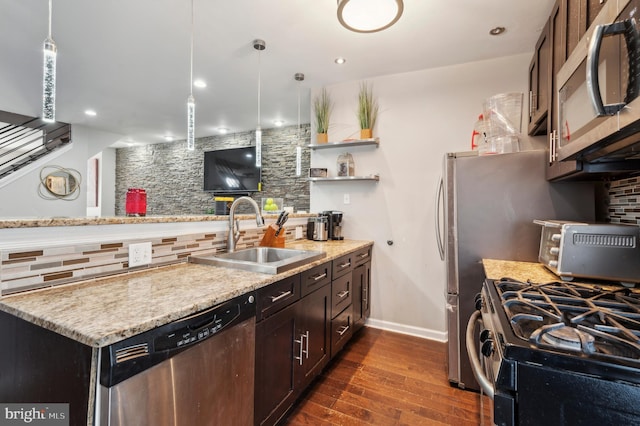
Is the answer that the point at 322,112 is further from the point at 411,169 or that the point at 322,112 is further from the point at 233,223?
the point at 233,223

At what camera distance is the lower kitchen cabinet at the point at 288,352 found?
53.2 inches

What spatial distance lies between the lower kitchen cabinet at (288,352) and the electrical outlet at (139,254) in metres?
0.71

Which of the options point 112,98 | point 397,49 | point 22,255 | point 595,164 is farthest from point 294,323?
point 112,98

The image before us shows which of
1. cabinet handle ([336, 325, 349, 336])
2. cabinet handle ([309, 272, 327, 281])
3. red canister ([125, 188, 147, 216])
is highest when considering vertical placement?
red canister ([125, 188, 147, 216])

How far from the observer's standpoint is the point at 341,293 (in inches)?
89.4

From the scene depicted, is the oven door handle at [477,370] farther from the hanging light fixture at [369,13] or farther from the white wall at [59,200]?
the white wall at [59,200]

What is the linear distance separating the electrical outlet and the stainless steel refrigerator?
1887 millimetres

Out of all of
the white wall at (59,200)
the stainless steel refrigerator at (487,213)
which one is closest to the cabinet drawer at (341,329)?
the stainless steel refrigerator at (487,213)

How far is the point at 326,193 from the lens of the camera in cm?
330

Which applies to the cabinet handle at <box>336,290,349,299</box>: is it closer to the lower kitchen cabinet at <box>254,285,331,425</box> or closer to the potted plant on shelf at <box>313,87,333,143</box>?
the lower kitchen cabinet at <box>254,285,331,425</box>

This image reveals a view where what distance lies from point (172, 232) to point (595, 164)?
2.15 meters

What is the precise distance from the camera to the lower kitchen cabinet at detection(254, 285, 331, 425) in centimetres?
135

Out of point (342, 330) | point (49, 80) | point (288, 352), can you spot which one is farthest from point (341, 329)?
point (49, 80)

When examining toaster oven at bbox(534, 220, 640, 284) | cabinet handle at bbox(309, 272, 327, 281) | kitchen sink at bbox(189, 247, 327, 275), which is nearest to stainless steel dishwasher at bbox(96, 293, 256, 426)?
kitchen sink at bbox(189, 247, 327, 275)
